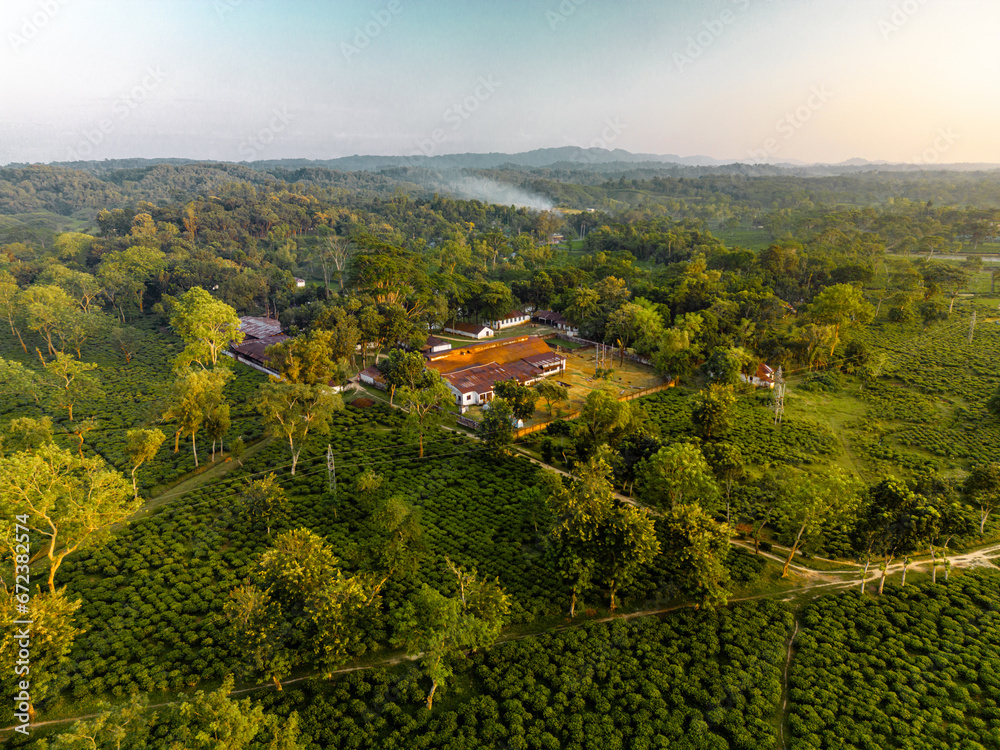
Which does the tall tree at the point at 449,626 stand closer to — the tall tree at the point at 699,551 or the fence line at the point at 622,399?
the tall tree at the point at 699,551

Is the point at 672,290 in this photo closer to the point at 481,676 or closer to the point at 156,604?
the point at 481,676

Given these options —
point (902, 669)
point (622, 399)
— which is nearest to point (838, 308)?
point (622, 399)

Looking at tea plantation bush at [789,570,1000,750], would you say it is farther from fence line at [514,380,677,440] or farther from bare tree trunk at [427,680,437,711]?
fence line at [514,380,677,440]

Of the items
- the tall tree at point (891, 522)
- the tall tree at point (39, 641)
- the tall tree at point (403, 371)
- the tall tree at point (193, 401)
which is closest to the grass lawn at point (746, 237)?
the tall tree at point (403, 371)

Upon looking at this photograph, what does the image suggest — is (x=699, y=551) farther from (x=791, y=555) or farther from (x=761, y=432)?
(x=761, y=432)

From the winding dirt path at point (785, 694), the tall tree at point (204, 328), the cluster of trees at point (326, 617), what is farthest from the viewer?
Answer: the tall tree at point (204, 328)

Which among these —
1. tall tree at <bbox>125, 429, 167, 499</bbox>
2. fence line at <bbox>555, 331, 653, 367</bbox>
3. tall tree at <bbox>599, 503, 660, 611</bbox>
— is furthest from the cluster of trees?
fence line at <bbox>555, 331, 653, 367</bbox>
